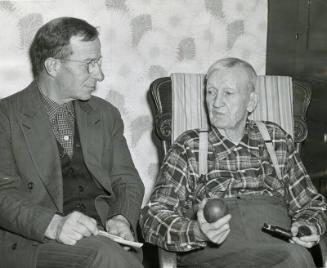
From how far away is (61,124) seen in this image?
249 centimetres

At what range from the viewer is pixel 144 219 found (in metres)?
2.34

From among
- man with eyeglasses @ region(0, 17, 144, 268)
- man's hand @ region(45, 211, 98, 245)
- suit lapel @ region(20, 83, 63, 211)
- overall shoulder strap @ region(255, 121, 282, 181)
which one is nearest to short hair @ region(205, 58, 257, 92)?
overall shoulder strap @ region(255, 121, 282, 181)

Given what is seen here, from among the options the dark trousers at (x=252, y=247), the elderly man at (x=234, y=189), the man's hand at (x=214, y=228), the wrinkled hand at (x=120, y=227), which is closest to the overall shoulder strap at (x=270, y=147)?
the elderly man at (x=234, y=189)

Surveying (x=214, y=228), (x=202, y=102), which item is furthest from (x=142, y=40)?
(x=214, y=228)

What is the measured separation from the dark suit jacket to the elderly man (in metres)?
0.25

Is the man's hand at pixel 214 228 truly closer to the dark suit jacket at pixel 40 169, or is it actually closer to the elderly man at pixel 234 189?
the elderly man at pixel 234 189

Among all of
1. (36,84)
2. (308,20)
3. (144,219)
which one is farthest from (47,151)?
(308,20)

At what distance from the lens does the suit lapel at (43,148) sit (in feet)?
7.72

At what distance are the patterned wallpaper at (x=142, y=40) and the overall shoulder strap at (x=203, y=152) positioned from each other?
3.48ft

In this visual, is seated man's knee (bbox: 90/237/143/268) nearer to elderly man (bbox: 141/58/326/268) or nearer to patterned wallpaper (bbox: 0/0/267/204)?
elderly man (bbox: 141/58/326/268)

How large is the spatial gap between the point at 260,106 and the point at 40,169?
1290mm

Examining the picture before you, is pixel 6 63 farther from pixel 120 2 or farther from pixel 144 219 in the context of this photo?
pixel 144 219

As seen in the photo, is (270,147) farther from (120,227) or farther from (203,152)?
(120,227)

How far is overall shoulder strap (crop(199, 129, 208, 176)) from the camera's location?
244 cm
